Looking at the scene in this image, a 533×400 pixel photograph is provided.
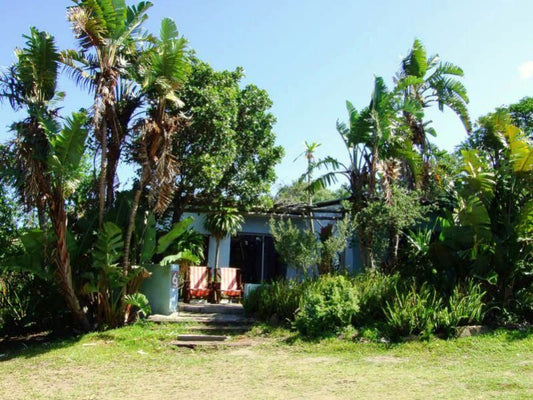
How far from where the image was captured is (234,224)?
50.0 feet

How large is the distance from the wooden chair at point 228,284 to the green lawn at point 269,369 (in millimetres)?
4130

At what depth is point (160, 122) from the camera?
35.7 ft

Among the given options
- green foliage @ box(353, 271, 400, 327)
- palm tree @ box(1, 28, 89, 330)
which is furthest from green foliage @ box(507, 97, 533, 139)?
palm tree @ box(1, 28, 89, 330)

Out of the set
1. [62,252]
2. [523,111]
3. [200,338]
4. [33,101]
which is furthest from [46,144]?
[523,111]

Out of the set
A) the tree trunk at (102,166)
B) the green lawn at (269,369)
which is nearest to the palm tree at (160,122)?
the tree trunk at (102,166)

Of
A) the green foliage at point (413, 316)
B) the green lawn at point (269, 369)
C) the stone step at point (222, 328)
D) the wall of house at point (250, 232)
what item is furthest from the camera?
the wall of house at point (250, 232)

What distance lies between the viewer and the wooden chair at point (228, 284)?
14513 millimetres

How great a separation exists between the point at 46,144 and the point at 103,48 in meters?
2.30

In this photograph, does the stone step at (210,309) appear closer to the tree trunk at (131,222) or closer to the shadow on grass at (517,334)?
the tree trunk at (131,222)

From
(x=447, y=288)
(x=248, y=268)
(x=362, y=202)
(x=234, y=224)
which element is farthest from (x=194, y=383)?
(x=248, y=268)

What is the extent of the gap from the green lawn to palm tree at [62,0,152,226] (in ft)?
9.56

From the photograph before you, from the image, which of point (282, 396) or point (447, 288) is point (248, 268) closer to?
point (447, 288)

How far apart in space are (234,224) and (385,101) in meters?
5.75

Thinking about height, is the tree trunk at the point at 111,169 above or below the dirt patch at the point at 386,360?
above
